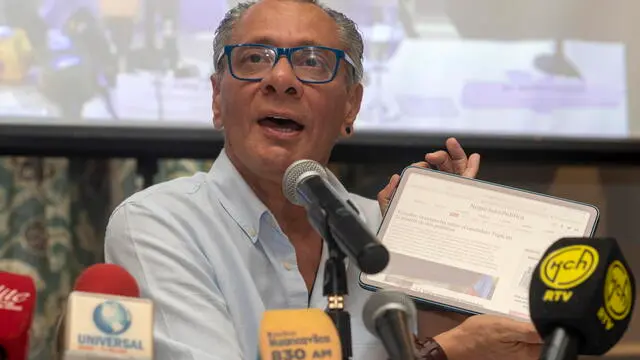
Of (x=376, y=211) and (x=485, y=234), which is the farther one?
(x=376, y=211)

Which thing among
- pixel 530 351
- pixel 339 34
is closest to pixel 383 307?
pixel 530 351

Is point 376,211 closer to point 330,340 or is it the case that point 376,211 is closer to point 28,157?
point 330,340

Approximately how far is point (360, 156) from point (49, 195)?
103 cm

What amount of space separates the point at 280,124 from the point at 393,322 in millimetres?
824

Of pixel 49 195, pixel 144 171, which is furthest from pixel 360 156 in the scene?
pixel 49 195

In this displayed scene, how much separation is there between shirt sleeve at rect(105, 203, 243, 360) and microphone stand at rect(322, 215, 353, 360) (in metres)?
0.35

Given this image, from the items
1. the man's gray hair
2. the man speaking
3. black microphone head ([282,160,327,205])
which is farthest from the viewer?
the man's gray hair

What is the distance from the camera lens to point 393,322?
1.01m

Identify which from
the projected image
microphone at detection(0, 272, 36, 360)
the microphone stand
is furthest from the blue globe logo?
the projected image

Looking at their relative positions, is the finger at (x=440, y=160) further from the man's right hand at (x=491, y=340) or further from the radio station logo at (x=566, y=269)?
the radio station logo at (x=566, y=269)

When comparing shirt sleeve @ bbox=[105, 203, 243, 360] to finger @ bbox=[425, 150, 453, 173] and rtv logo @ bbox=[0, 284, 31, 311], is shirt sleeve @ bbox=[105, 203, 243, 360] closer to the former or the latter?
rtv logo @ bbox=[0, 284, 31, 311]

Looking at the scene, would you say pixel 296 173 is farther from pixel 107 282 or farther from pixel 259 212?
pixel 259 212

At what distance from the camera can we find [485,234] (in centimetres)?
164

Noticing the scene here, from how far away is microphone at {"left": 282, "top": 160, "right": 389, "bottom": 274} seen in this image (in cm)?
103
